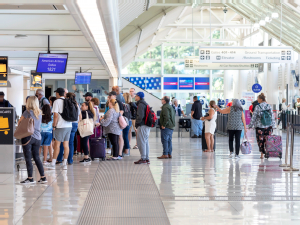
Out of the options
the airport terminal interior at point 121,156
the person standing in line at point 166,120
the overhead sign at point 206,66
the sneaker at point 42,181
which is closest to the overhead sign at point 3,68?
the airport terminal interior at point 121,156

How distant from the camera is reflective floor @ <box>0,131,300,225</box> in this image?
4.44m

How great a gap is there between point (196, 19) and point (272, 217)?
1022 inches

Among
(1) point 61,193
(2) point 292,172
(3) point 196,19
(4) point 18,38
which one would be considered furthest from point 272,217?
(3) point 196,19

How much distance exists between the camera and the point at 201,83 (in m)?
38.0

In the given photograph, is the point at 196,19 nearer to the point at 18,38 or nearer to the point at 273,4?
the point at 273,4

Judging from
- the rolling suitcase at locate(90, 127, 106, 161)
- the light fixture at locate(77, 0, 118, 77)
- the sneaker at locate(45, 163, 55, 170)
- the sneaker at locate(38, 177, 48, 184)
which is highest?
the light fixture at locate(77, 0, 118, 77)

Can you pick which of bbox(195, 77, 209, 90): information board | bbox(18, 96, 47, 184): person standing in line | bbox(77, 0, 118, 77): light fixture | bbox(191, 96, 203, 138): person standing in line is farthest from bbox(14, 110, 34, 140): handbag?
bbox(195, 77, 209, 90): information board

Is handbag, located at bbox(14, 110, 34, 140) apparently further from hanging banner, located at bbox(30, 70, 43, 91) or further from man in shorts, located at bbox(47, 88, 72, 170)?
hanging banner, located at bbox(30, 70, 43, 91)

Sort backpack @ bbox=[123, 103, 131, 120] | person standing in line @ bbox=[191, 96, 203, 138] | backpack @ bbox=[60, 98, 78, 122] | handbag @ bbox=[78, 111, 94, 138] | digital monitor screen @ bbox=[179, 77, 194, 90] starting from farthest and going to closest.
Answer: digital monitor screen @ bbox=[179, 77, 194, 90], person standing in line @ bbox=[191, 96, 203, 138], backpack @ bbox=[123, 103, 131, 120], handbag @ bbox=[78, 111, 94, 138], backpack @ bbox=[60, 98, 78, 122]

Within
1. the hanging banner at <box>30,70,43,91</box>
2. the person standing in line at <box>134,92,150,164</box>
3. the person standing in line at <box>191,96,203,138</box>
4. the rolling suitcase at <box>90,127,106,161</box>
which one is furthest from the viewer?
the hanging banner at <box>30,70,43,91</box>

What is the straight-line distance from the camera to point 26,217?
14.5ft

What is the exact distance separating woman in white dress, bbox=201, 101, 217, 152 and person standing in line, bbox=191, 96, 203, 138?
3.29 m

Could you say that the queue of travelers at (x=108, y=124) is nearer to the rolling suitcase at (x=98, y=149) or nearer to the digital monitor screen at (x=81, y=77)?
the rolling suitcase at (x=98, y=149)

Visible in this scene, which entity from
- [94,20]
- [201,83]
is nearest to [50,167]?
[94,20]
